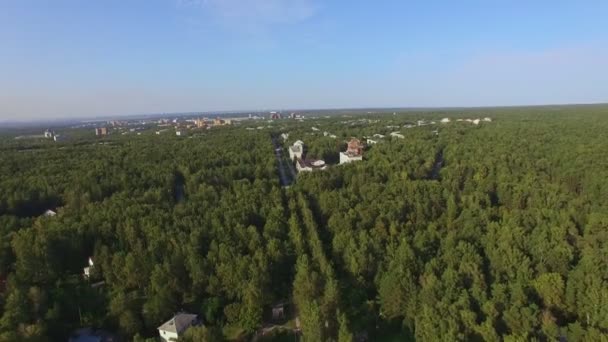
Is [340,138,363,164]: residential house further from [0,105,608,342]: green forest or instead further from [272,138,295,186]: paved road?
[0,105,608,342]: green forest

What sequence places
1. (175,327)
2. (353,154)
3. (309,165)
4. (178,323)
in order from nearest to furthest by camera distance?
(175,327) < (178,323) < (309,165) < (353,154)

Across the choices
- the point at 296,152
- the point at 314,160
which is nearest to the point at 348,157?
the point at 314,160

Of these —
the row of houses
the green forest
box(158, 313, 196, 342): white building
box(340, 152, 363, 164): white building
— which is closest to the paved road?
the row of houses

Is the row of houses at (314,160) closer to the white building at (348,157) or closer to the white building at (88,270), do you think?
the white building at (348,157)

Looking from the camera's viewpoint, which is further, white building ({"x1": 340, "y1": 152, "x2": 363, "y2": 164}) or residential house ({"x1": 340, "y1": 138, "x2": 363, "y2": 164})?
residential house ({"x1": 340, "y1": 138, "x2": 363, "y2": 164})

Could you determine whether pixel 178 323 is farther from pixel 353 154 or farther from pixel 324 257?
pixel 353 154

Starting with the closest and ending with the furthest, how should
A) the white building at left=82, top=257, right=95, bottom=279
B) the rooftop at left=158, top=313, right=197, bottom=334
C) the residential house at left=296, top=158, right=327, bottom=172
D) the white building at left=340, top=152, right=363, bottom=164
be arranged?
the rooftop at left=158, top=313, right=197, bottom=334 → the white building at left=82, top=257, right=95, bottom=279 → the residential house at left=296, top=158, right=327, bottom=172 → the white building at left=340, top=152, right=363, bottom=164
